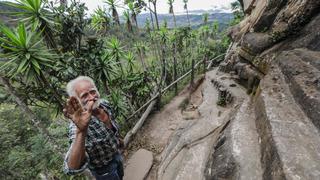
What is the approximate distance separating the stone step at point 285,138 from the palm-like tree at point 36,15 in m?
5.28

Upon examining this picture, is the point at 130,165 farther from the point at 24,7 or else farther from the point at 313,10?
the point at 313,10

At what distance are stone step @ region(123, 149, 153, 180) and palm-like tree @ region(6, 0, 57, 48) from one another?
4.27 m

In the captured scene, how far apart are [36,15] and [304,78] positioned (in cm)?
615

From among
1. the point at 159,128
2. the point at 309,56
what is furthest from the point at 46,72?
the point at 309,56

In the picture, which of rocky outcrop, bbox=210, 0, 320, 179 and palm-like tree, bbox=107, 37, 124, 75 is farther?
palm-like tree, bbox=107, 37, 124, 75

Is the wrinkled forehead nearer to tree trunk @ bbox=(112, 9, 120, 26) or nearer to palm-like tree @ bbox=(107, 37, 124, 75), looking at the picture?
palm-like tree @ bbox=(107, 37, 124, 75)

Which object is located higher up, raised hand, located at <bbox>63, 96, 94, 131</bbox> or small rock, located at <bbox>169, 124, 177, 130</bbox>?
raised hand, located at <bbox>63, 96, 94, 131</bbox>

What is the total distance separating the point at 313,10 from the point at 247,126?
328 centimetres

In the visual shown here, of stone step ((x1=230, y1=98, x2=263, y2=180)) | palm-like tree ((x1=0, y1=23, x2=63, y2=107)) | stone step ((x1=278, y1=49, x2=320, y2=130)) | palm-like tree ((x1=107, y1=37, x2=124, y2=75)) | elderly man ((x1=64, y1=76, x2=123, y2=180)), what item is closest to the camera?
elderly man ((x1=64, y1=76, x2=123, y2=180))

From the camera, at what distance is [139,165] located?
619cm

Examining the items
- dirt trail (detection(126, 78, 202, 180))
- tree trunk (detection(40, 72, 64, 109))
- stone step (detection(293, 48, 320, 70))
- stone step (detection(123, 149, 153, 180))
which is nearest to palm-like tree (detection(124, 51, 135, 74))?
dirt trail (detection(126, 78, 202, 180))

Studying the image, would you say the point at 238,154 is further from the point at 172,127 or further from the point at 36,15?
the point at 36,15

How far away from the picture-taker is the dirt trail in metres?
7.32

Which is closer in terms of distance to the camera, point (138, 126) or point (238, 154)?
point (238, 154)
